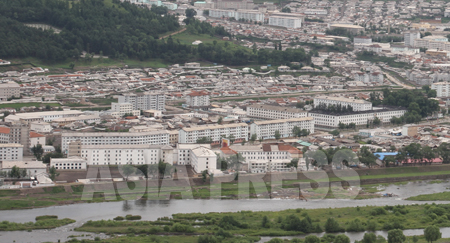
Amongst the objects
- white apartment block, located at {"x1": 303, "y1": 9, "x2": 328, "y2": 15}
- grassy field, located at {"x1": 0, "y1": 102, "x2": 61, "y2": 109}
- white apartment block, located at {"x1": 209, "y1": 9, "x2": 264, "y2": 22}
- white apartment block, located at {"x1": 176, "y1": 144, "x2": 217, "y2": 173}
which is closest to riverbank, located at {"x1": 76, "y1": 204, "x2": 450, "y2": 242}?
white apartment block, located at {"x1": 176, "y1": 144, "x2": 217, "y2": 173}

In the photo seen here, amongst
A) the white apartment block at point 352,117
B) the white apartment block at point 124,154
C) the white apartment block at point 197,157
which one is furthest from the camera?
the white apartment block at point 352,117

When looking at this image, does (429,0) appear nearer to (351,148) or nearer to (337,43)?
(337,43)

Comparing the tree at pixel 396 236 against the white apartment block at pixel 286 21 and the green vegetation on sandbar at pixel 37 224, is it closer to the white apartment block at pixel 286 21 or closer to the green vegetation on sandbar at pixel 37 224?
the green vegetation on sandbar at pixel 37 224

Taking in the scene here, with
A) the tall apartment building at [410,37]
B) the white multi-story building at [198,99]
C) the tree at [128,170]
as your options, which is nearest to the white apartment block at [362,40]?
the tall apartment building at [410,37]

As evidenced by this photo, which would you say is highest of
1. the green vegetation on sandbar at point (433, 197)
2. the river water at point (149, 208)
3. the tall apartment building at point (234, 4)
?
the tall apartment building at point (234, 4)

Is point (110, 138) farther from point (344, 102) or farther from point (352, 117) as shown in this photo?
point (344, 102)

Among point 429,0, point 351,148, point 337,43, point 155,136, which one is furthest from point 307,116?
point 429,0
